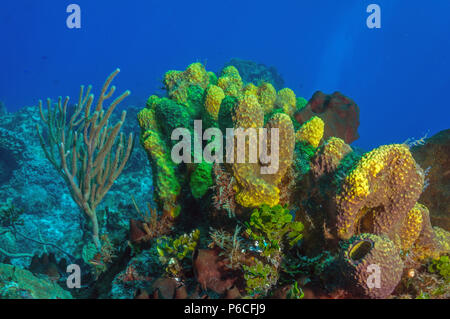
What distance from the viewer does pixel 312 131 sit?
354cm

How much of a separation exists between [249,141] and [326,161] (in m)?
0.88

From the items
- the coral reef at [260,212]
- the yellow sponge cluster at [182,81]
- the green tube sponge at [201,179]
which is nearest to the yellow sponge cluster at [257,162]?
the coral reef at [260,212]

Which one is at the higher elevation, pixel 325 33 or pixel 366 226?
pixel 325 33

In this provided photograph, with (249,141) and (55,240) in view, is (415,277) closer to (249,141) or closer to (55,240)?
(249,141)

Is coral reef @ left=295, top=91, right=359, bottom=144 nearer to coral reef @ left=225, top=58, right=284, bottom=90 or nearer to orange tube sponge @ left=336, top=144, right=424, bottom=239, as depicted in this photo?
orange tube sponge @ left=336, top=144, right=424, bottom=239

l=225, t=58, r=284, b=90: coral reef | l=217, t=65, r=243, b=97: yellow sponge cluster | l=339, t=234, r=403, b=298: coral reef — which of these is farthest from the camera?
l=225, t=58, r=284, b=90: coral reef

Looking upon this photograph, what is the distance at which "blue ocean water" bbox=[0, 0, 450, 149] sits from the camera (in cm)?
8281

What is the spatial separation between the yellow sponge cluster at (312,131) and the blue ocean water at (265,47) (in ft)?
201

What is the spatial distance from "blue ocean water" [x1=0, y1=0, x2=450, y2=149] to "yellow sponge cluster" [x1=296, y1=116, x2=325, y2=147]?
61.3m

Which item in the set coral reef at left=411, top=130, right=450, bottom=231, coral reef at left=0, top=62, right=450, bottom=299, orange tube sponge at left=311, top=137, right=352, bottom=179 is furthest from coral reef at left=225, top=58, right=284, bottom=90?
orange tube sponge at left=311, top=137, right=352, bottom=179

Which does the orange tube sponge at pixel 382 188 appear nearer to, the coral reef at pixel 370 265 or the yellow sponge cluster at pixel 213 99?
the coral reef at pixel 370 265

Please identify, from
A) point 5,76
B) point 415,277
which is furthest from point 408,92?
point 5,76

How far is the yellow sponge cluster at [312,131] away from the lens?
3502mm

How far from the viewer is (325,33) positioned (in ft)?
374
